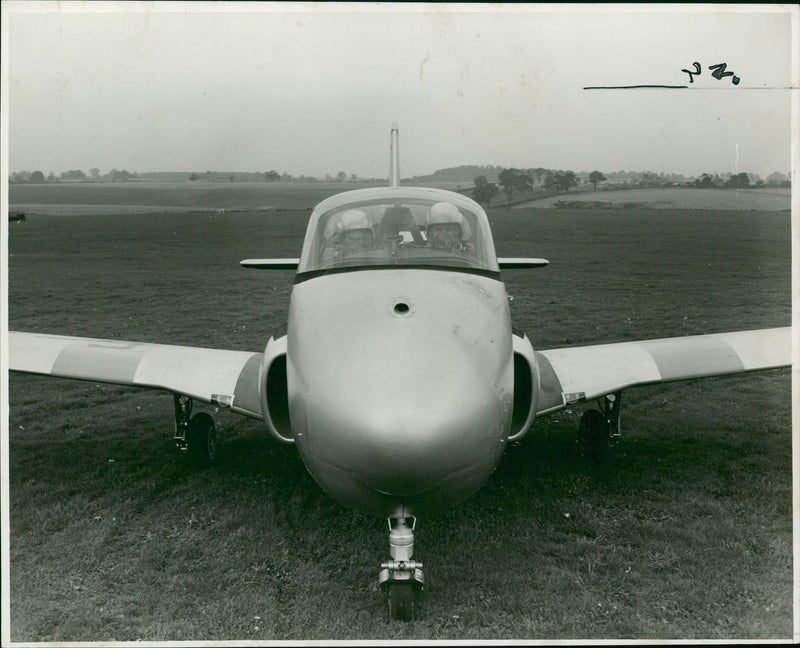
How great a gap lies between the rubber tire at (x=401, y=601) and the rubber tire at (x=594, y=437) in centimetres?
328

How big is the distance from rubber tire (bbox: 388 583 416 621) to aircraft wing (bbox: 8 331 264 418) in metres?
→ 2.33

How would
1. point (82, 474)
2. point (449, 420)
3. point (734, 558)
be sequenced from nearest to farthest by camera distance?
point (449, 420)
point (734, 558)
point (82, 474)

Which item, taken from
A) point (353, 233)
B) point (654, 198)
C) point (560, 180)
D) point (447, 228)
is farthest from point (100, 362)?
point (560, 180)

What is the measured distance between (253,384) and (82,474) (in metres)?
2.16

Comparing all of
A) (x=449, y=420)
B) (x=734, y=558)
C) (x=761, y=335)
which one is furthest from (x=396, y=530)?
(x=761, y=335)

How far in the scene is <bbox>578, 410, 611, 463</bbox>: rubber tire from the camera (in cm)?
678

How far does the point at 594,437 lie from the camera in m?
6.87

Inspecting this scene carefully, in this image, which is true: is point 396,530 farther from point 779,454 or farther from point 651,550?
point 779,454

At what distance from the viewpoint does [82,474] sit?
6473 millimetres

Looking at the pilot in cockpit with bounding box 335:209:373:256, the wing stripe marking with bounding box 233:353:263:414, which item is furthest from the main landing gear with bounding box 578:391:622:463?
the wing stripe marking with bounding box 233:353:263:414

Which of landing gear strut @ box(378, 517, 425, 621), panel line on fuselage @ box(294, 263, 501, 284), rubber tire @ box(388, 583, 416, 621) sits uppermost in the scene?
panel line on fuselage @ box(294, 263, 501, 284)

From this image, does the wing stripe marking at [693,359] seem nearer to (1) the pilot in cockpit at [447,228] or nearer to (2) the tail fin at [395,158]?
(1) the pilot in cockpit at [447,228]

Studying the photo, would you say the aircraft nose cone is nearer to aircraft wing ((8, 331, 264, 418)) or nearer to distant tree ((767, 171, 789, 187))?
aircraft wing ((8, 331, 264, 418))

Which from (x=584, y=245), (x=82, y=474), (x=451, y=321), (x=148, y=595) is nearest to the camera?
(x=451, y=321)
